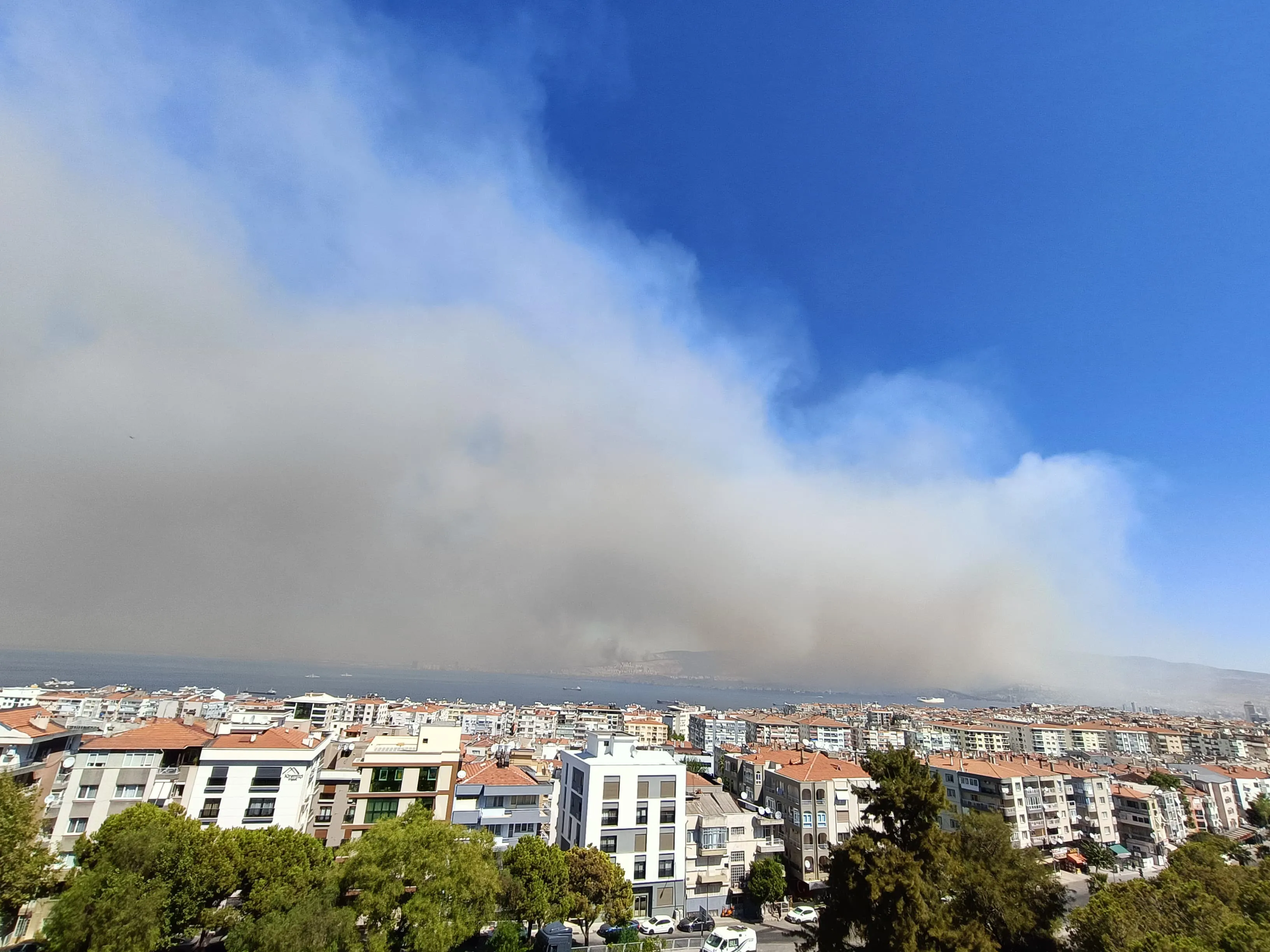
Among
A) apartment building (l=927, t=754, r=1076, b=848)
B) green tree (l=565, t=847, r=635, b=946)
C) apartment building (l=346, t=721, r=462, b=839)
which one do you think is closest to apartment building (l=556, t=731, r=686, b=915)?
green tree (l=565, t=847, r=635, b=946)

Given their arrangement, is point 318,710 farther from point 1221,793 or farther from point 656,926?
point 1221,793

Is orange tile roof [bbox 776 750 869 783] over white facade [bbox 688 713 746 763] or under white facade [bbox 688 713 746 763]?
over

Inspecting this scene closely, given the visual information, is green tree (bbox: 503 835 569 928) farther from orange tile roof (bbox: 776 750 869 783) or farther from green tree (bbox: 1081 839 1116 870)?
green tree (bbox: 1081 839 1116 870)

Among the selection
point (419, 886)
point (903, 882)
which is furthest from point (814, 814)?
point (419, 886)

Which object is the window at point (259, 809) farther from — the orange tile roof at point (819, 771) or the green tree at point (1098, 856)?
the green tree at point (1098, 856)

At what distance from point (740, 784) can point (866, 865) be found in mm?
48615

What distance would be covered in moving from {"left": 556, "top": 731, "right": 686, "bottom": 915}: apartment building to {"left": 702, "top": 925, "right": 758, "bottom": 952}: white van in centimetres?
595

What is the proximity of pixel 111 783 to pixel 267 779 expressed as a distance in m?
9.56

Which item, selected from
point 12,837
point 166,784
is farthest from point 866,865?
point 166,784

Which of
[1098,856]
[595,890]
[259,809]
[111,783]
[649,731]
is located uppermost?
[111,783]

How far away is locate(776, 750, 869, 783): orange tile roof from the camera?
5494 centimetres

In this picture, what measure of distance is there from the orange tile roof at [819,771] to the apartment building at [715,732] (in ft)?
264

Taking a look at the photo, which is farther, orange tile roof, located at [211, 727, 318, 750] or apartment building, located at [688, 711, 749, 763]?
apartment building, located at [688, 711, 749, 763]

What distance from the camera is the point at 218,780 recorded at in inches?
1540
